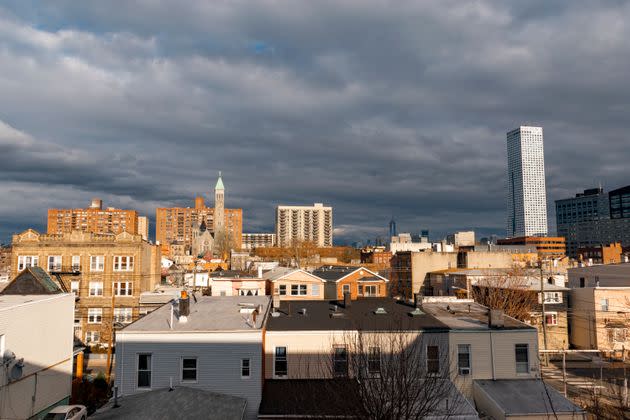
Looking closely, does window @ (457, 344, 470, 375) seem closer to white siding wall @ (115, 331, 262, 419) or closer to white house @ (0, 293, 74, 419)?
white siding wall @ (115, 331, 262, 419)

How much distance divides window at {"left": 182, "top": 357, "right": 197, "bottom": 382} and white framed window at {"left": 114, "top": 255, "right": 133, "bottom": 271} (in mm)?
34505

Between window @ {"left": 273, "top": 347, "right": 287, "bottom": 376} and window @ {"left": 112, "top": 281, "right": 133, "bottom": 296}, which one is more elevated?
window @ {"left": 112, "top": 281, "right": 133, "bottom": 296}

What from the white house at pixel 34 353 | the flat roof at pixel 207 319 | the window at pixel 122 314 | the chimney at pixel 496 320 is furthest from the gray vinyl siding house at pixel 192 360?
the window at pixel 122 314

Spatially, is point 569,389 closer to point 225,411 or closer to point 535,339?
point 535,339

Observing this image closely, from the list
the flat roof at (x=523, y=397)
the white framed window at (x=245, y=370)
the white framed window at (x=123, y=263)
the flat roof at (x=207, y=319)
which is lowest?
the flat roof at (x=523, y=397)

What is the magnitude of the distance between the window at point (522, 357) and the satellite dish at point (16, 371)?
2859 cm

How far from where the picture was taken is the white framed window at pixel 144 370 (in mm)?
25750

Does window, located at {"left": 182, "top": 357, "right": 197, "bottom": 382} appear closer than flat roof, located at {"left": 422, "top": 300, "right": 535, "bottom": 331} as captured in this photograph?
Yes

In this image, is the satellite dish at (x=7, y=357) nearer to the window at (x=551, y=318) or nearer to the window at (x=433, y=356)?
the window at (x=433, y=356)

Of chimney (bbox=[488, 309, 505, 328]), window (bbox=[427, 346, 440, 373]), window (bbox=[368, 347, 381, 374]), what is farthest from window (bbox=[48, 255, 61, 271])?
chimney (bbox=[488, 309, 505, 328])

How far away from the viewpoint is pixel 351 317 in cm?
3123

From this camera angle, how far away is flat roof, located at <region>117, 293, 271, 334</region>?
26.4 m

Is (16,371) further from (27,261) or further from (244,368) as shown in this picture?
(27,261)

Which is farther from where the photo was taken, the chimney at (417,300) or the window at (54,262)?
the window at (54,262)
